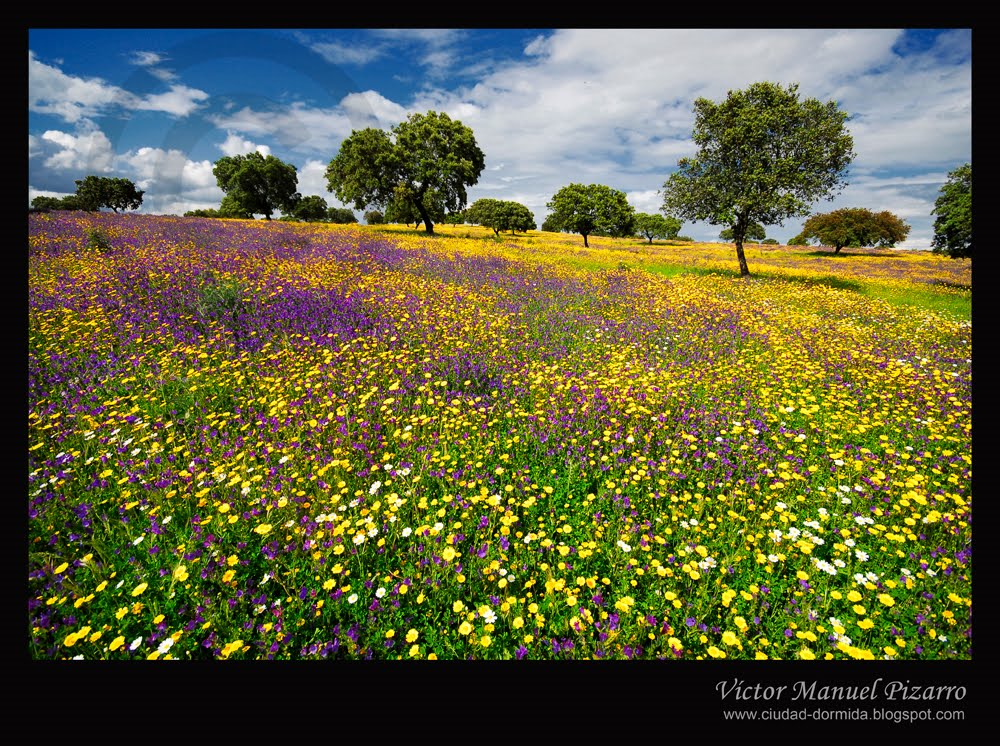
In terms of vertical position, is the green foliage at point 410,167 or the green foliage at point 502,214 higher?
the green foliage at point 502,214

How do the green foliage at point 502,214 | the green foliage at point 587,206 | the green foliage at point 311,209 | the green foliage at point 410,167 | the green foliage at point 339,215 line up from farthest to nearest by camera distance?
1. the green foliage at point 339,215
2. the green foliage at point 311,209
3. the green foliage at point 502,214
4. the green foliage at point 587,206
5. the green foliage at point 410,167

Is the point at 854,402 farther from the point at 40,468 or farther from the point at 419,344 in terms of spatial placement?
the point at 40,468

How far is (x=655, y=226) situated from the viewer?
97.9 m

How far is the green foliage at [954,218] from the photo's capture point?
19016 millimetres

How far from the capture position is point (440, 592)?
2822mm

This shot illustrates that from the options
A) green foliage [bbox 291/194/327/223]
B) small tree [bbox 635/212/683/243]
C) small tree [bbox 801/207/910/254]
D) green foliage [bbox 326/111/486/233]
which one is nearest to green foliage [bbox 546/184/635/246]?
green foliage [bbox 326/111/486/233]

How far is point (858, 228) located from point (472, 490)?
276 ft

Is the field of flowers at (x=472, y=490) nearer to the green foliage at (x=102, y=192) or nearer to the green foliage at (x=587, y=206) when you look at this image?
the green foliage at (x=587, y=206)

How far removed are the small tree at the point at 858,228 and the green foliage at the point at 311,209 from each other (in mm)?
91397

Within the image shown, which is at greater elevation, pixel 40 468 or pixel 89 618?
pixel 40 468

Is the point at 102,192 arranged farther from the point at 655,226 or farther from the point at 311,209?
the point at 655,226

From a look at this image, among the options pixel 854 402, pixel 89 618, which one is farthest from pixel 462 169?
pixel 89 618

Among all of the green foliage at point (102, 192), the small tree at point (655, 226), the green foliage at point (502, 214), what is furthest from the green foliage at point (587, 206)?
the green foliage at point (102, 192)
